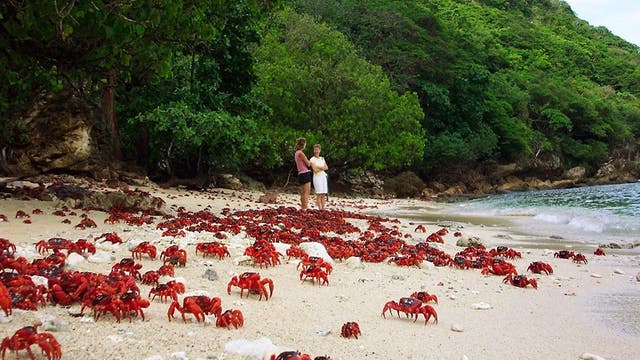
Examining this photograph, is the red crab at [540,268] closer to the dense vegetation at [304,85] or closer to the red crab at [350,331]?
the red crab at [350,331]

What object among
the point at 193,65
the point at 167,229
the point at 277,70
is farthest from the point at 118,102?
the point at 167,229

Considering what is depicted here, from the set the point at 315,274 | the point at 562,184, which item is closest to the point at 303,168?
the point at 315,274

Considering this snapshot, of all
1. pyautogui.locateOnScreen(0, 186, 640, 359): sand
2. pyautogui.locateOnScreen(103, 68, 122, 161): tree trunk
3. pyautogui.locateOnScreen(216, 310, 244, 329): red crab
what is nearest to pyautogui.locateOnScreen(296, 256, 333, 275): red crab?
pyautogui.locateOnScreen(0, 186, 640, 359): sand

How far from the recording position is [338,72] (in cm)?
3209

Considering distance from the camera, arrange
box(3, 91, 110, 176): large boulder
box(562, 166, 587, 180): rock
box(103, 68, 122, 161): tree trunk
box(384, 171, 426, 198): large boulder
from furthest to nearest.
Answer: box(562, 166, 587, 180): rock → box(384, 171, 426, 198): large boulder → box(103, 68, 122, 161): tree trunk → box(3, 91, 110, 176): large boulder

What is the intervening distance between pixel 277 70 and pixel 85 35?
21.2 m

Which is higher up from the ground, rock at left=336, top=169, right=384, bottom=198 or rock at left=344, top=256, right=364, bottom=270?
rock at left=336, top=169, right=384, bottom=198

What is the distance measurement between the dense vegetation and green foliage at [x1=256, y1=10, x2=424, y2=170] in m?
0.08

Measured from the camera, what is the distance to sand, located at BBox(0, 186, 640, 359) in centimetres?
337

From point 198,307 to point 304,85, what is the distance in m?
28.3

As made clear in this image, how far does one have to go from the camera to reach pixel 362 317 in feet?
15.5

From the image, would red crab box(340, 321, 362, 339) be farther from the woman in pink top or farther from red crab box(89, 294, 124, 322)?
the woman in pink top

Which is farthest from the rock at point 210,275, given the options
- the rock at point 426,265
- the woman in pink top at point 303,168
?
the woman in pink top at point 303,168

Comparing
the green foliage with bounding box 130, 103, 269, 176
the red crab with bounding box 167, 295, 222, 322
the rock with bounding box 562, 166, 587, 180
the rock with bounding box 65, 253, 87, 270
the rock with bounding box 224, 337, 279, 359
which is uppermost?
the green foliage with bounding box 130, 103, 269, 176
